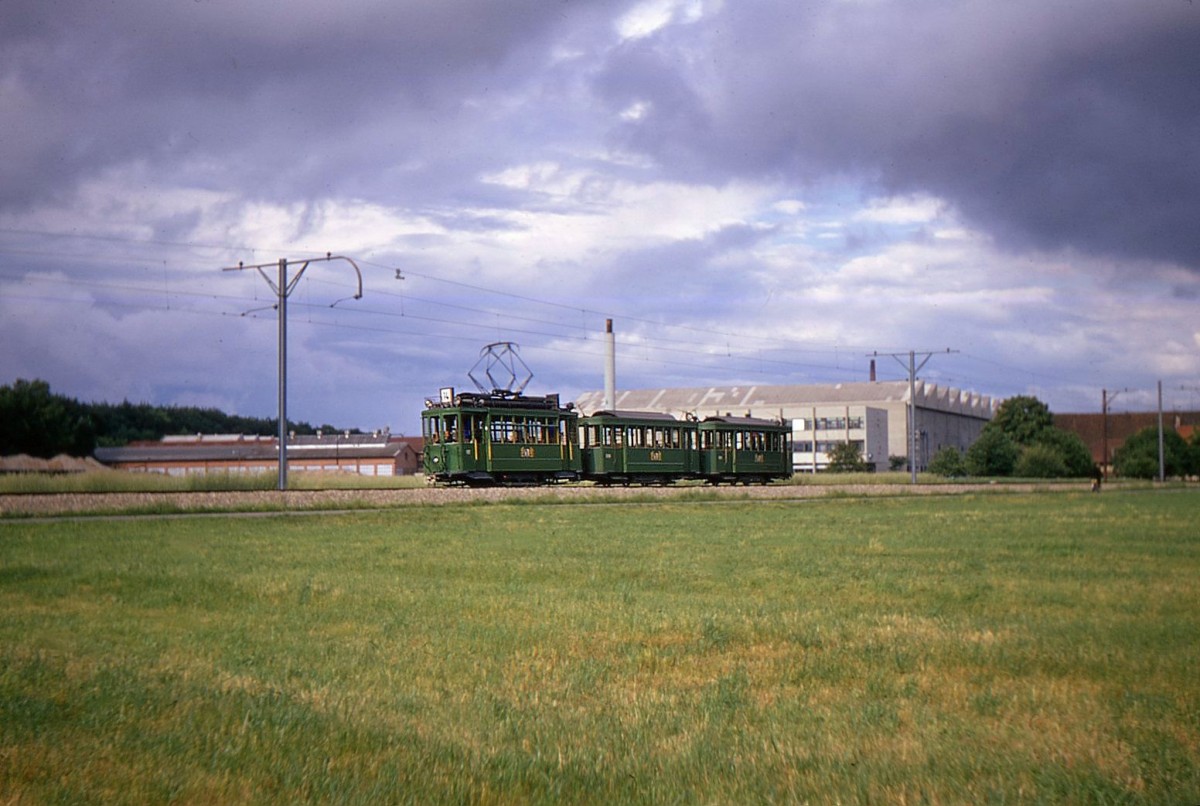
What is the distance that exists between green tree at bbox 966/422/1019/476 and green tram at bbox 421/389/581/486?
55.4m

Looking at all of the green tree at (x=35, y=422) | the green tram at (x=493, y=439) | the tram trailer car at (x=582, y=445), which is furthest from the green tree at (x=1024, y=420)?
the green tree at (x=35, y=422)

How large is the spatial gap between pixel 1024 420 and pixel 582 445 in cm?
6418

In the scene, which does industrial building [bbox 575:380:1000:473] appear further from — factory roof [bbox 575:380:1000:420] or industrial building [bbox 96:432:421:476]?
industrial building [bbox 96:432:421:476]

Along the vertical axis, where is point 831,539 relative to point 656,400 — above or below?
below

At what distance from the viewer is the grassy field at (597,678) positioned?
6.20 meters

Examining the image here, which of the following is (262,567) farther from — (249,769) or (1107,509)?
(1107,509)

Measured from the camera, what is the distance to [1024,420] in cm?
10244

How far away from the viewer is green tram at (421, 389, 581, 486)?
43.2m

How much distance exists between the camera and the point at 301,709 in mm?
7750

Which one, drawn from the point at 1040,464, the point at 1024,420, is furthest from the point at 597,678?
the point at 1024,420

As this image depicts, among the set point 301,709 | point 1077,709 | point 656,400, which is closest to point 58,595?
point 301,709

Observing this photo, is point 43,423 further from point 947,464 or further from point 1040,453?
point 1040,453

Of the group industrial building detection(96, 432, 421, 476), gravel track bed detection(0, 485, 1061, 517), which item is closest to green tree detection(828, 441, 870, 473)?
industrial building detection(96, 432, 421, 476)

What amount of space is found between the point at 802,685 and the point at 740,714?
120 centimetres
